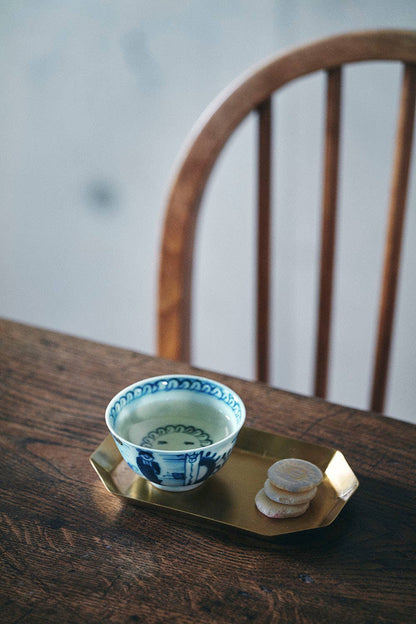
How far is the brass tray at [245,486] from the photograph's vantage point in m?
0.38

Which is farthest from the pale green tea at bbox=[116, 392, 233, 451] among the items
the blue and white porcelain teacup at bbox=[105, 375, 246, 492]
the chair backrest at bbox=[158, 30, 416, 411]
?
the chair backrest at bbox=[158, 30, 416, 411]

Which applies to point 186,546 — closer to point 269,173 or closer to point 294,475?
point 294,475

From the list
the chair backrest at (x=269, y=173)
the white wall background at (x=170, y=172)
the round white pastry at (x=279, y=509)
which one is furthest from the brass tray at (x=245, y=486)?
the white wall background at (x=170, y=172)

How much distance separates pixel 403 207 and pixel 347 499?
0.36 metres

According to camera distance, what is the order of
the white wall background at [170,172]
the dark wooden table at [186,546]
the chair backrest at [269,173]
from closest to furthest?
the dark wooden table at [186,546] → the chair backrest at [269,173] → the white wall background at [170,172]

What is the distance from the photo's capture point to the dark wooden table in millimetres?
326

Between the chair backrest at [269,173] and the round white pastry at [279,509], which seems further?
the chair backrest at [269,173]

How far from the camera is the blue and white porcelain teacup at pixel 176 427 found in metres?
0.37

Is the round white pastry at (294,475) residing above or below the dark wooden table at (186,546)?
above

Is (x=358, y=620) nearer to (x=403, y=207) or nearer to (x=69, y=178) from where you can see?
(x=403, y=207)

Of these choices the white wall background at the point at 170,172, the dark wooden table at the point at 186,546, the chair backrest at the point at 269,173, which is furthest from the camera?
the white wall background at the point at 170,172

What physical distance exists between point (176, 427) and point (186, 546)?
0.08 metres

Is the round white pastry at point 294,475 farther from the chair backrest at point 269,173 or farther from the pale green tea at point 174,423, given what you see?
the chair backrest at point 269,173

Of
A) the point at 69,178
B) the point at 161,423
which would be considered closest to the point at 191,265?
the point at 161,423
